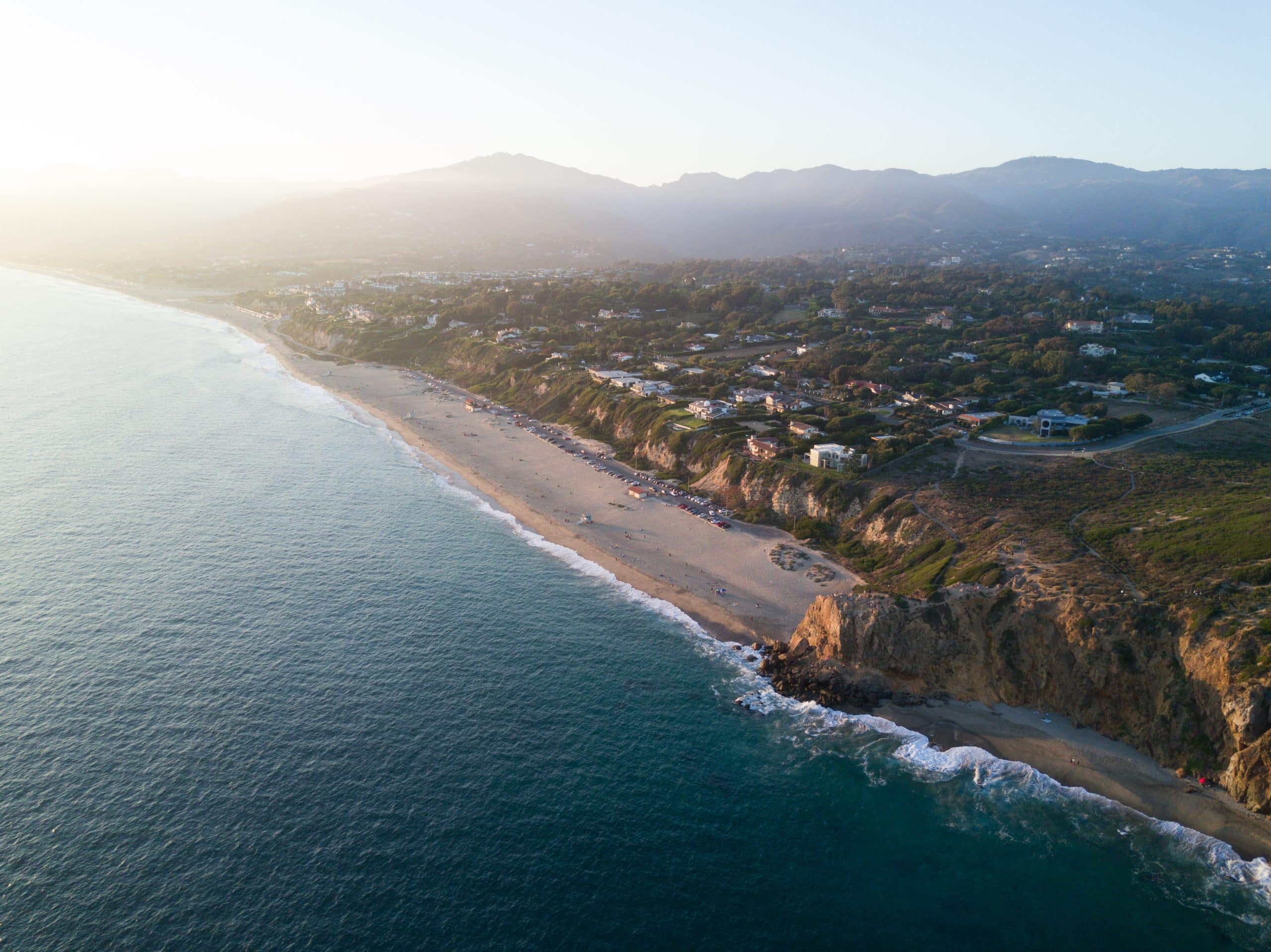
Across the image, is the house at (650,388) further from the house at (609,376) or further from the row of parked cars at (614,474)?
the row of parked cars at (614,474)

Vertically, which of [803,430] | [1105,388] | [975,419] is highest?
[975,419]

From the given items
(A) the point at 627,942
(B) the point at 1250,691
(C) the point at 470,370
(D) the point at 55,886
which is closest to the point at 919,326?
(C) the point at 470,370

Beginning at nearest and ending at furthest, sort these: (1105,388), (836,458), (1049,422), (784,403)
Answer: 1. (836,458)
2. (1049,422)
3. (784,403)
4. (1105,388)

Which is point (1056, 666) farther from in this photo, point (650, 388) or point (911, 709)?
point (650, 388)

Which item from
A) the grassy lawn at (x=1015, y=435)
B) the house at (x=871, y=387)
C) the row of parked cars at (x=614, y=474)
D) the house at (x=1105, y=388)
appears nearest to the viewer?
the row of parked cars at (x=614, y=474)

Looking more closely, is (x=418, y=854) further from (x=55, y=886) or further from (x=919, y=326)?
(x=919, y=326)

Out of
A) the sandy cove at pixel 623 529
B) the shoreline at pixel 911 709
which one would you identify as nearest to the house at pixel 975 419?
the sandy cove at pixel 623 529

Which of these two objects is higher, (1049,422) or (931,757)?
(1049,422)

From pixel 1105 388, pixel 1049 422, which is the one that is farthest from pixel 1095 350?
pixel 1049 422
